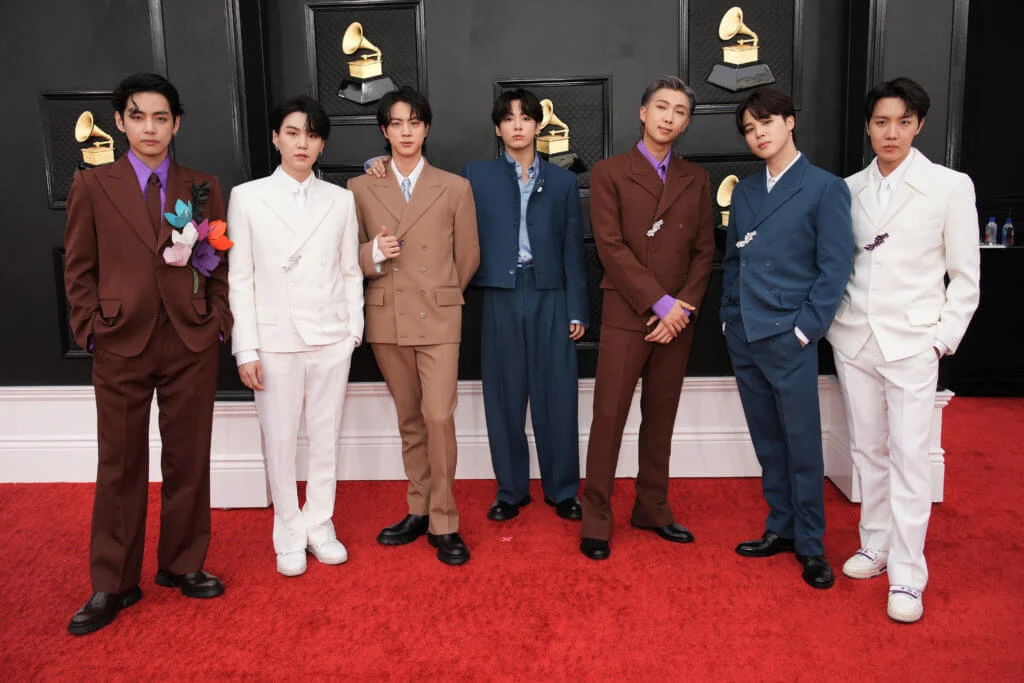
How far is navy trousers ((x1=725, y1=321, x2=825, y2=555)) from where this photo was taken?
111 inches

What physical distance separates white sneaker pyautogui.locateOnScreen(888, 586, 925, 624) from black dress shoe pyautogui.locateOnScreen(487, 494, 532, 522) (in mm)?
Answer: 1587

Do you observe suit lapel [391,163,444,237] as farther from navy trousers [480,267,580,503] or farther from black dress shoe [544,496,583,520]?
black dress shoe [544,496,583,520]

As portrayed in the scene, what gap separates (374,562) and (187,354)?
1.11 m

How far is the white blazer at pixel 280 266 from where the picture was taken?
279cm

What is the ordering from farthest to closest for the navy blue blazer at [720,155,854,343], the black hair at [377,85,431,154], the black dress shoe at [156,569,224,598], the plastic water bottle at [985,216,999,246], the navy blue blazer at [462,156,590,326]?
the plastic water bottle at [985,216,999,246] < the navy blue blazer at [462,156,590,326] < the black hair at [377,85,431,154] < the black dress shoe at [156,569,224,598] < the navy blue blazer at [720,155,854,343]

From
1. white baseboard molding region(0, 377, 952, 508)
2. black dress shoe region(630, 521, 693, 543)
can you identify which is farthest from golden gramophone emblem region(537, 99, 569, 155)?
black dress shoe region(630, 521, 693, 543)

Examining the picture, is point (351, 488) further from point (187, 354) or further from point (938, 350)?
point (938, 350)

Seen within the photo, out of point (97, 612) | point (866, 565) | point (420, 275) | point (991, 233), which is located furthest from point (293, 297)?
point (991, 233)

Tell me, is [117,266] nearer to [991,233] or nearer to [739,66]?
[739,66]

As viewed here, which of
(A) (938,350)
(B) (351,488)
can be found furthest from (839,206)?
(B) (351,488)

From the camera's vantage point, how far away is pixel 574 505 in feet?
11.3

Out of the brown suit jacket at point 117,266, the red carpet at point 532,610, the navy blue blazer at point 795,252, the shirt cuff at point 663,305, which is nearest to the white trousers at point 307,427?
the red carpet at point 532,610

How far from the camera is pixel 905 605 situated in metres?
2.53

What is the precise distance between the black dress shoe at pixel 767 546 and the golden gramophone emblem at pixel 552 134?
6.87ft
